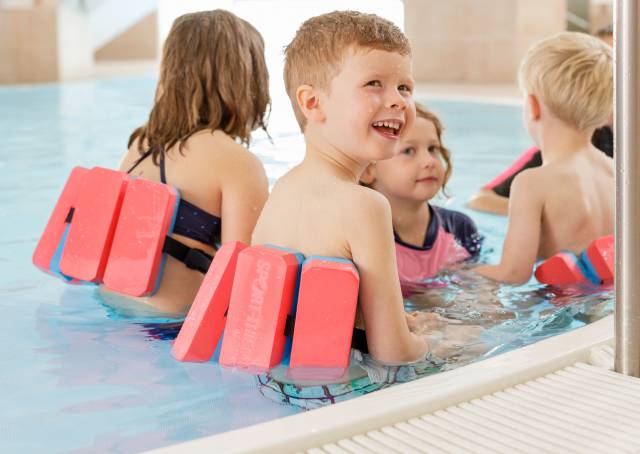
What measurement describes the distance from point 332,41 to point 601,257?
126 cm

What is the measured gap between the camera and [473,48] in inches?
499

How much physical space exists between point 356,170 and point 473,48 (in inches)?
428

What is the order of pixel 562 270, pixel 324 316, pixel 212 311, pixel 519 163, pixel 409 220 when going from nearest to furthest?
pixel 324 316, pixel 212 311, pixel 562 270, pixel 409 220, pixel 519 163

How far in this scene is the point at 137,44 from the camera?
66.4ft

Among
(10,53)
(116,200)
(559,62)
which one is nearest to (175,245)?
(116,200)

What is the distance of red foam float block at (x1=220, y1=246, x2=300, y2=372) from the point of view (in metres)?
2.04

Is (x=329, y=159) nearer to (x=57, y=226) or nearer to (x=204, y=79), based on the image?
(x=204, y=79)

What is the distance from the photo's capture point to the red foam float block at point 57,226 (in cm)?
282

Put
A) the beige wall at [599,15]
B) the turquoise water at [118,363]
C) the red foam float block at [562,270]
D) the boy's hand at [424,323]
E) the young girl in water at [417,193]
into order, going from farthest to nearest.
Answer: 1. the beige wall at [599,15]
2. the young girl in water at [417,193]
3. the red foam float block at [562,270]
4. the boy's hand at [424,323]
5. the turquoise water at [118,363]

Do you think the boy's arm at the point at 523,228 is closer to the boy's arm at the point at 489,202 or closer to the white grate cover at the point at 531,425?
the white grate cover at the point at 531,425

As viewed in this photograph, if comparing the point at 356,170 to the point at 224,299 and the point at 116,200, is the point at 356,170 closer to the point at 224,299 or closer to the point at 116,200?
the point at 224,299

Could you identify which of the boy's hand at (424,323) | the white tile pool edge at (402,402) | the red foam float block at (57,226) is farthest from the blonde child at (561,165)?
the red foam float block at (57,226)

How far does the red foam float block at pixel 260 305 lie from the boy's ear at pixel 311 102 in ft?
1.10

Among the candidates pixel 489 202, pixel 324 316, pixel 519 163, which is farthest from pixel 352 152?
pixel 489 202
